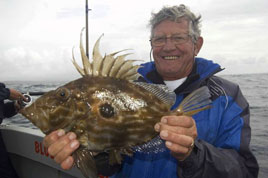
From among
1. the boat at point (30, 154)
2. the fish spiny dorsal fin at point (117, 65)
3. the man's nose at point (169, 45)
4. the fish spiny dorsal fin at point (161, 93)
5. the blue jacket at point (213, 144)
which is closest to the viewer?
the fish spiny dorsal fin at point (117, 65)

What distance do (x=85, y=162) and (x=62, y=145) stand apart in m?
0.29

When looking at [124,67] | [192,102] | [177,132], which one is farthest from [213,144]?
[124,67]

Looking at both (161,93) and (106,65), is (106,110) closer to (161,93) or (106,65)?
(106,65)

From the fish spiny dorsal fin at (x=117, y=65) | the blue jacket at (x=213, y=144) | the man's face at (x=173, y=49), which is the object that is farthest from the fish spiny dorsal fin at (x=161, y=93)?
the man's face at (x=173, y=49)

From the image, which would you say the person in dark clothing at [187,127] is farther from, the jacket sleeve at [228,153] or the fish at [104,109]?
the fish at [104,109]

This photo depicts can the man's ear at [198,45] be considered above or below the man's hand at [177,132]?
above

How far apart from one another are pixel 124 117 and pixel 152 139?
38 cm

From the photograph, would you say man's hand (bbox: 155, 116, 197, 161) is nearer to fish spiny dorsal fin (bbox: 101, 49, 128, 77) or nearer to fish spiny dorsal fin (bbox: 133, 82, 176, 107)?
fish spiny dorsal fin (bbox: 133, 82, 176, 107)

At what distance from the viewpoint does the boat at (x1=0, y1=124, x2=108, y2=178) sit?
559 centimetres

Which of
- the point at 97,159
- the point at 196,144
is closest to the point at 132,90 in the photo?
the point at 196,144

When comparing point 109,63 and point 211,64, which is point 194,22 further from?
point 109,63

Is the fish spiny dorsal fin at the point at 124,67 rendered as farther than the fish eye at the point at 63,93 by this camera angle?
Yes

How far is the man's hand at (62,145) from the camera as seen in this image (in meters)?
2.16

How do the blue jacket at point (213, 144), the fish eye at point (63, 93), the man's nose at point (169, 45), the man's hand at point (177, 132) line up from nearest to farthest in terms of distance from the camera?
the man's hand at point (177, 132)
the fish eye at point (63, 93)
the blue jacket at point (213, 144)
the man's nose at point (169, 45)
